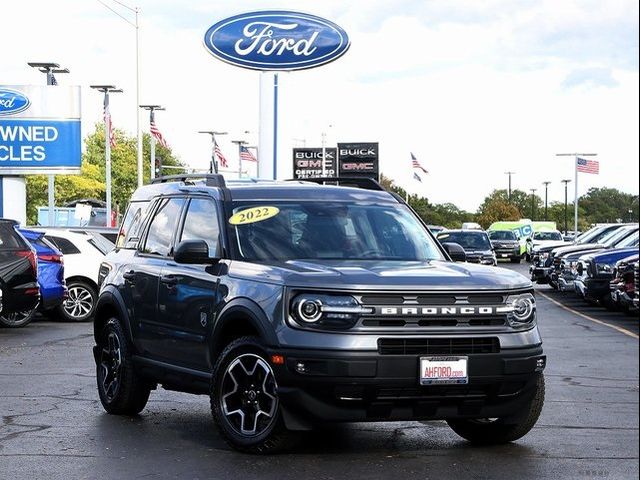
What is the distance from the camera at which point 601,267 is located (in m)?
25.4

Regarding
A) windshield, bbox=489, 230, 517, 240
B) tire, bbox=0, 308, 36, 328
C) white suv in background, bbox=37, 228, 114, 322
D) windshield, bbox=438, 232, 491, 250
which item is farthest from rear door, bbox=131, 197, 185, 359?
windshield, bbox=489, 230, 517, 240

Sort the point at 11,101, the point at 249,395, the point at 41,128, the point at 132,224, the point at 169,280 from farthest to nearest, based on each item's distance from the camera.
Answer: the point at 41,128 < the point at 11,101 < the point at 132,224 < the point at 169,280 < the point at 249,395

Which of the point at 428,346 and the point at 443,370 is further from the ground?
the point at 428,346

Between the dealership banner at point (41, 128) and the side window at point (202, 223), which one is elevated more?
the dealership banner at point (41, 128)

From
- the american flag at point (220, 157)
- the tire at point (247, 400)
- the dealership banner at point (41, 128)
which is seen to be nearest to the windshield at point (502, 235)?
the american flag at point (220, 157)

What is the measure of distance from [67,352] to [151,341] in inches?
276

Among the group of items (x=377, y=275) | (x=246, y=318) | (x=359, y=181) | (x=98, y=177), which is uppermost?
(x=98, y=177)

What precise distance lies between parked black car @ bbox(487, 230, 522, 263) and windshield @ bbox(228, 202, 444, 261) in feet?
169

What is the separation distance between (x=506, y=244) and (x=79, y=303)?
133 feet

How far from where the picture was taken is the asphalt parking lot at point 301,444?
8352 millimetres

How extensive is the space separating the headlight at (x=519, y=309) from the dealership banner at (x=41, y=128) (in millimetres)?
37974

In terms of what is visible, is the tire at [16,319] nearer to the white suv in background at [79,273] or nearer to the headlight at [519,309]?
the white suv in background at [79,273]

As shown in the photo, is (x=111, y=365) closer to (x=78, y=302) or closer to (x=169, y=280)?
(x=169, y=280)

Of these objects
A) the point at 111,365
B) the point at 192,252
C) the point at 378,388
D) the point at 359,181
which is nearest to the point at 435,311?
the point at 378,388
